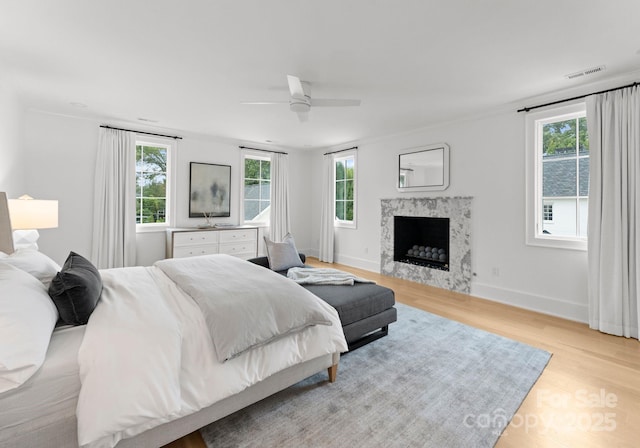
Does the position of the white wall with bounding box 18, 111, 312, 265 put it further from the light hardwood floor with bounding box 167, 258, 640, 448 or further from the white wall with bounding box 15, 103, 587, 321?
the light hardwood floor with bounding box 167, 258, 640, 448

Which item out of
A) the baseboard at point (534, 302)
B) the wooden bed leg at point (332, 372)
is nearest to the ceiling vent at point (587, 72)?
the baseboard at point (534, 302)

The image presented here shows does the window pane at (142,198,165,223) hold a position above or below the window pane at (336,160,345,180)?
below

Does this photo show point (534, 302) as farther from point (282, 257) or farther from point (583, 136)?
point (282, 257)

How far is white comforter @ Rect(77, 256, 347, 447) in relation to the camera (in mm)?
1207

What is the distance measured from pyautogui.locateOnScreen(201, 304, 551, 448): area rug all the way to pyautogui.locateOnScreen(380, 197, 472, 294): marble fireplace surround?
171 centimetres

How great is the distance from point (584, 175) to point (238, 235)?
16.9 ft

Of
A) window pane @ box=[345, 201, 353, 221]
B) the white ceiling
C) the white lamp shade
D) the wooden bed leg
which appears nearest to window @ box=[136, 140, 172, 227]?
the white ceiling

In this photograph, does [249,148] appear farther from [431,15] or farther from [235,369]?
[235,369]

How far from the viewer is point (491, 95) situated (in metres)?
3.55

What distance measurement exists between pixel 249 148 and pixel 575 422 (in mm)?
6036

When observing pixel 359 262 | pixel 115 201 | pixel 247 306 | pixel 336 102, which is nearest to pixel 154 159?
pixel 115 201

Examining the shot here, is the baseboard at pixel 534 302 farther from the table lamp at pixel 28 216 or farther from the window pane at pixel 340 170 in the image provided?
the table lamp at pixel 28 216

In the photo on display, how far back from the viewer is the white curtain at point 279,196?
21.5 ft

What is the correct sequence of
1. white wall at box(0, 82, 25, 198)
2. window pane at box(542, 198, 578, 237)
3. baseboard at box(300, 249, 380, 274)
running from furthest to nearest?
baseboard at box(300, 249, 380, 274), window pane at box(542, 198, 578, 237), white wall at box(0, 82, 25, 198)
